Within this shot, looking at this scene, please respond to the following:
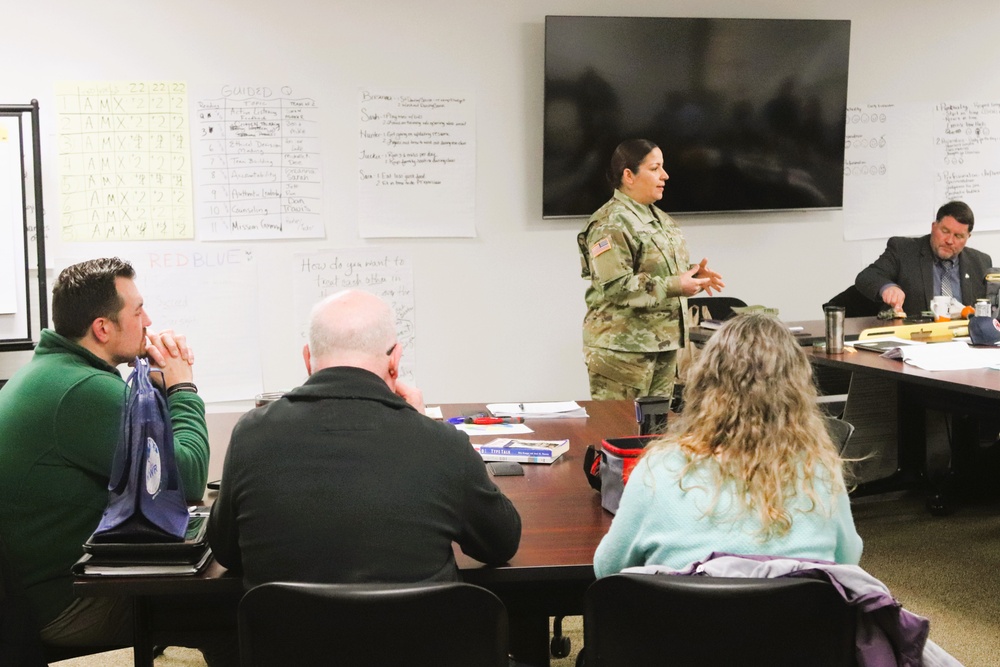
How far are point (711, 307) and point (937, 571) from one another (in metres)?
1.72

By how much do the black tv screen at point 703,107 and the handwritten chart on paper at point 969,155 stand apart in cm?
71

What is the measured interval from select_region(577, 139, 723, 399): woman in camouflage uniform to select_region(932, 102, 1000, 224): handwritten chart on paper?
8.19ft

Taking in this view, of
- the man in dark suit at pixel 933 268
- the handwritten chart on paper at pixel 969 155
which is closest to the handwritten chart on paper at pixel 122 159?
the man in dark suit at pixel 933 268

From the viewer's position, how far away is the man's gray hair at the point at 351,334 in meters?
1.81

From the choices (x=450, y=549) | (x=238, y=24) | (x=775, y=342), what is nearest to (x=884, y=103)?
(x=238, y=24)

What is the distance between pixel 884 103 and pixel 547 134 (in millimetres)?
2005

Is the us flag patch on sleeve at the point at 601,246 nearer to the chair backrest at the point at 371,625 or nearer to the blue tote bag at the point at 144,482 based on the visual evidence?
the blue tote bag at the point at 144,482

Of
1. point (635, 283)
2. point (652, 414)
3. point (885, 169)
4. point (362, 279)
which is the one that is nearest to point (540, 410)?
point (652, 414)

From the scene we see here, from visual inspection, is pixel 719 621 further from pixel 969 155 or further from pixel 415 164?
pixel 969 155

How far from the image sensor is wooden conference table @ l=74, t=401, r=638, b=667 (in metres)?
1.76

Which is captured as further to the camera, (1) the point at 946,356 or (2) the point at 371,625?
(1) the point at 946,356

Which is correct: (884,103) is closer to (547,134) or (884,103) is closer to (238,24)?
(547,134)

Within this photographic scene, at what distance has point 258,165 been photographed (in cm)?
471

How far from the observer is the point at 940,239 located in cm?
496
